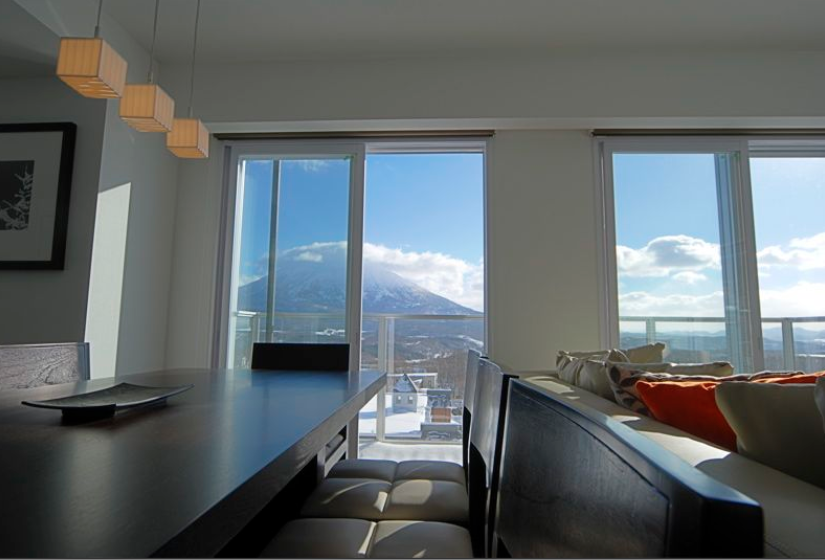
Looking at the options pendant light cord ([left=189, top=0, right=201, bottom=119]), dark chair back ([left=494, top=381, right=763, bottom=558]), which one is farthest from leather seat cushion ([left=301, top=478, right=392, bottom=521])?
pendant light cord ([left=189, top=0, right=201, bottom=119])

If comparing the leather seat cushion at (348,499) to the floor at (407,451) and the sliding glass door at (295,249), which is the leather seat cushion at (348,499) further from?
the floor at (407,451)

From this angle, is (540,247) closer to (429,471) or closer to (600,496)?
(429,471)

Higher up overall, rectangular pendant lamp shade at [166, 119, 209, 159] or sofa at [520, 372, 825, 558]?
rectangular pendant lamp shade at [166, 119, 209, 159]

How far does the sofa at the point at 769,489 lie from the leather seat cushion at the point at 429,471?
0.66m

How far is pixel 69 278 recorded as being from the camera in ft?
8.93

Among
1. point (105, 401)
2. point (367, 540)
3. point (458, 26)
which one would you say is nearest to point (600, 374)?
point (367, 540)

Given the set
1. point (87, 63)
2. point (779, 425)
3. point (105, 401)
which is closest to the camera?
point (779, 425)

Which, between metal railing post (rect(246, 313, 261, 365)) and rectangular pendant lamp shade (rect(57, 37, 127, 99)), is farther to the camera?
metal railing post (rect(246, 313, 261, 365))

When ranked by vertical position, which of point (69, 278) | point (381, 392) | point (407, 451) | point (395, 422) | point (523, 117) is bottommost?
point (407, 451)

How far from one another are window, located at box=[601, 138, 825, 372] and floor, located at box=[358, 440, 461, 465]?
1.56m

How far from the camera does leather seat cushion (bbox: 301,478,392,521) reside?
1234mm

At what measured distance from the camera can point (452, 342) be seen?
4285 mm

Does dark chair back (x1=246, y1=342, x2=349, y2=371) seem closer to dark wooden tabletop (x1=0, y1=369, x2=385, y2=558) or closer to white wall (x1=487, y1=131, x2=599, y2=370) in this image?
dark wooden tabletop (x1=0, y1=369, x2=385, y2=558)

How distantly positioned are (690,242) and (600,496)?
3757mm
